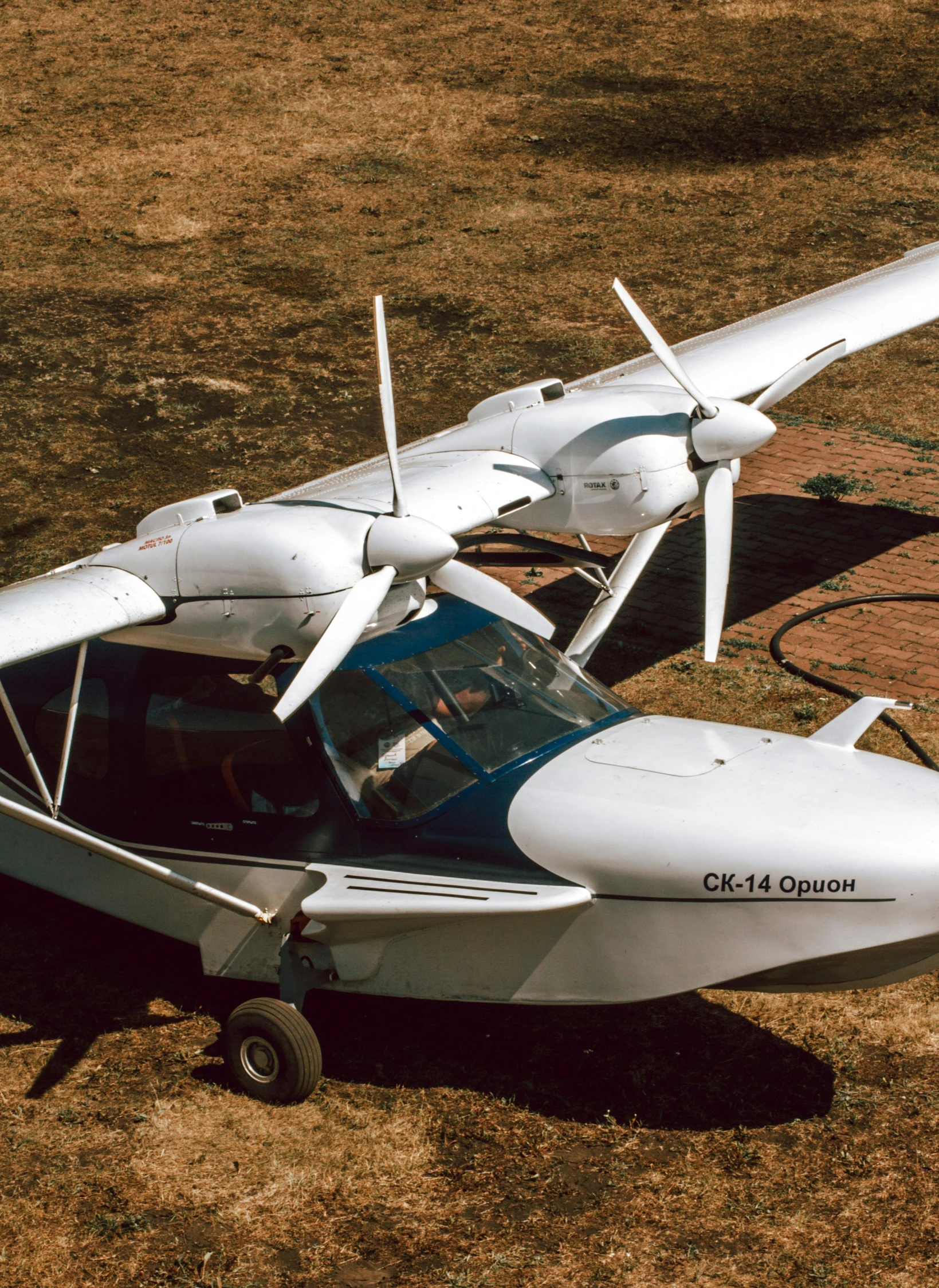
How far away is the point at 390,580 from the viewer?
669 cm

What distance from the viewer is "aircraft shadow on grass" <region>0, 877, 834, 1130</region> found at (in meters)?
6.79

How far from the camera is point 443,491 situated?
8.12m

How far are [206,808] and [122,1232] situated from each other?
2.28 m

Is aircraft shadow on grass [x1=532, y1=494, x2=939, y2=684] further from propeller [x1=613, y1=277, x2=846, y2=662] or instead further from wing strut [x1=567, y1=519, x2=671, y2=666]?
propeller [x1=613, y1=277, x2=846, y2=662]

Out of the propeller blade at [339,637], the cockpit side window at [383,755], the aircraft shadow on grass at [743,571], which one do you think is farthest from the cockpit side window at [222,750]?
the aircraft shadow on grass at [743,571]

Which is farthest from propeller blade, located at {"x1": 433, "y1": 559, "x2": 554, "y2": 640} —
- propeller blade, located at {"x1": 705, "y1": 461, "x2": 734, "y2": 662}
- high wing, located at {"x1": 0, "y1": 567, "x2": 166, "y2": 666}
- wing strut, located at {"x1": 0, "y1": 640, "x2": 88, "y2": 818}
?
wing strut, located at {"x1": 0, "y1": 640, "x2": 88, "y2": 818}

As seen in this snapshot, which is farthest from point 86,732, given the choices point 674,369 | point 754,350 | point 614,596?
point 754,350

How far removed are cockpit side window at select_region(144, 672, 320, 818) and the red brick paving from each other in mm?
4833

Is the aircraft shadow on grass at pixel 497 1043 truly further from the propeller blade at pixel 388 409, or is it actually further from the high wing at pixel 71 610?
the propeller blade at pixel 388 409

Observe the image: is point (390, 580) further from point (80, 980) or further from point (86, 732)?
point (80, 980)

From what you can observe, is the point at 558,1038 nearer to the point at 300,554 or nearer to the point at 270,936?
the point at 270,936

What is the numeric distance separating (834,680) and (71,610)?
23.1 ft

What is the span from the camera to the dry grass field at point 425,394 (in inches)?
240

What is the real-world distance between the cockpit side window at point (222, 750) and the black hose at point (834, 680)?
451 centimetres
